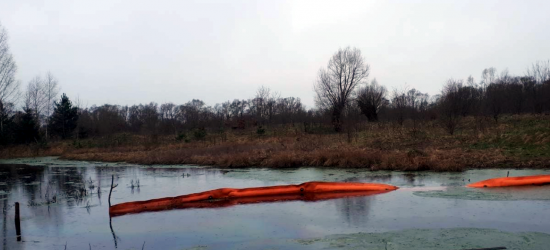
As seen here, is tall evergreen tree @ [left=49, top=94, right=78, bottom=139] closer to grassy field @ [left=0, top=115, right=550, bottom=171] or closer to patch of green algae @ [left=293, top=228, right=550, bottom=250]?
grassy field @ [left=0, top=115, right=550, bottom=171]

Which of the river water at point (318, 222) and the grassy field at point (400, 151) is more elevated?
the grassy field at point (400, 151)

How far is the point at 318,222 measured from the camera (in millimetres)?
9094

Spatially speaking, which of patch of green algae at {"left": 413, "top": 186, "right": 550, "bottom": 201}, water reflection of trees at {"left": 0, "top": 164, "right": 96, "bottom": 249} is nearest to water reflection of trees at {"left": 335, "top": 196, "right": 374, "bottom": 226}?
patch of green algae at {"left": 413, "top": 186, "right": 550, "bottom": 201}

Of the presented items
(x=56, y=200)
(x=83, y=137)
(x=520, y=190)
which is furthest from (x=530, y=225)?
(x=83, y=137)

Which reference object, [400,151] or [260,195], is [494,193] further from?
[400,151]

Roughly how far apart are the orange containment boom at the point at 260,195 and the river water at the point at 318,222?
48 centimetres

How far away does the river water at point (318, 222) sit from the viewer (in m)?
7.53

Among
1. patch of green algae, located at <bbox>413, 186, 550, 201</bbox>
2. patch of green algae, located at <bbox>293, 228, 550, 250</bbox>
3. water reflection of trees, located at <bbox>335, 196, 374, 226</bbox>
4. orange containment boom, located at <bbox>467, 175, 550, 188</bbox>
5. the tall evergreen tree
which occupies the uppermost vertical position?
the tall evergreen tree

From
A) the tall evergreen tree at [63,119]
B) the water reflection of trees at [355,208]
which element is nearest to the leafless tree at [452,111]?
the water reflection of trees at [355,208]

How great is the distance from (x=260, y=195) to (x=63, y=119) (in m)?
45.5

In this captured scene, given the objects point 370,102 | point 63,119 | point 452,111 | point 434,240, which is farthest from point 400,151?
point 63,119

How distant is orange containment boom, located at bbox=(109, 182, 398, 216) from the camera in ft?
37.7

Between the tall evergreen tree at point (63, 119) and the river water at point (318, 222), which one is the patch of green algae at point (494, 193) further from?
the tall evergreen tree at point (63, 119)

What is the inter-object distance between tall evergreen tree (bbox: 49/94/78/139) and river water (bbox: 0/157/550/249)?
39888 millimetres
